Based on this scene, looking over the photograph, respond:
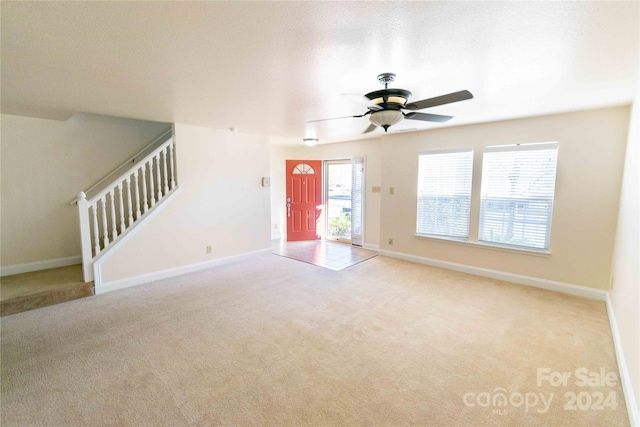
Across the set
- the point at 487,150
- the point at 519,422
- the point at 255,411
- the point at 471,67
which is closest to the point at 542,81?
the point at 471,67

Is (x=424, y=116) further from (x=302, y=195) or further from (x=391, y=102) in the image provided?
(x=302, y=195)

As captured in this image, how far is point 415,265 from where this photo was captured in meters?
5.00

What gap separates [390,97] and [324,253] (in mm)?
3912

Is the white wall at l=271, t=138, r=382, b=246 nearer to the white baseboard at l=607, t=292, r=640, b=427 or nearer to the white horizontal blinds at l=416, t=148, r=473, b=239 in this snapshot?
the white horizontal blinds at l=416, t=148, r=473, b=239

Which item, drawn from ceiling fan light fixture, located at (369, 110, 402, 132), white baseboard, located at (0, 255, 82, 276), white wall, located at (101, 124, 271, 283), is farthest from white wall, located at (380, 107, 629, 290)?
white baseboard, located at (0, 255, 82, 276)

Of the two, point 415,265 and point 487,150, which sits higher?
point 487,150

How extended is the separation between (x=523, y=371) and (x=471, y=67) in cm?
248

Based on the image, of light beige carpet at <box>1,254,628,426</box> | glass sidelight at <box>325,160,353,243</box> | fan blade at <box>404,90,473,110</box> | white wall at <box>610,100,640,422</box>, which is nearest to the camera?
light beige carpet at <box>1,254,628,426</box>

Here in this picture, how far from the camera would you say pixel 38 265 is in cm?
408

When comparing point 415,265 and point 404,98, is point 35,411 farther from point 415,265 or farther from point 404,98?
point 415,265

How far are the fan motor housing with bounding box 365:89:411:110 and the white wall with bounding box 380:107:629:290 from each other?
103 inches

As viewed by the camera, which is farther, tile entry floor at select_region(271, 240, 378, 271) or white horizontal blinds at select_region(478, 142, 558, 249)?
tile entry floor at select_region(271, 240, 378, 271)

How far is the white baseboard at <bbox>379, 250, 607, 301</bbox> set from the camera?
11.8 ft

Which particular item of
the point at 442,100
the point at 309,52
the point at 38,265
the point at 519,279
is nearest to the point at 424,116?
the point at 442,100
